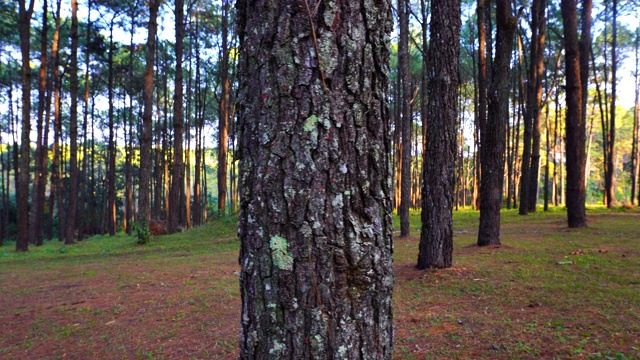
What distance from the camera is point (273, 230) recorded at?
148 centimetres

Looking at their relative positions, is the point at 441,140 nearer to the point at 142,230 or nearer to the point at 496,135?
the point at 496,135

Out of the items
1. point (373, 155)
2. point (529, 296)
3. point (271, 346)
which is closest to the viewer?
point (271, 346)

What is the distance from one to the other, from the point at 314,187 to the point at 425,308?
12.3 feet

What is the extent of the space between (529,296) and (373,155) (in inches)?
167

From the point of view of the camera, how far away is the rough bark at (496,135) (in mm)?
7773

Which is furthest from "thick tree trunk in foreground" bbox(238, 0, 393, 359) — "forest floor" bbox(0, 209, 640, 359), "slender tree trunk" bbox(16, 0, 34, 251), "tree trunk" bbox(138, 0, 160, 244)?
"slender tree trunk" bbox(16, 0, 34, 251)

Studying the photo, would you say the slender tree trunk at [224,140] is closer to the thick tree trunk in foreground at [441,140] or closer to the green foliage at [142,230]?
the green foliage at [142,230]

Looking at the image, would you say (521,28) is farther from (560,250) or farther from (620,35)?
(560,250)

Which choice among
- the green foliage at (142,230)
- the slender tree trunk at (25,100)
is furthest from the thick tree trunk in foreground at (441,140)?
the slender tree trunk at (25,100)

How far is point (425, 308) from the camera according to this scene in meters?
4.66

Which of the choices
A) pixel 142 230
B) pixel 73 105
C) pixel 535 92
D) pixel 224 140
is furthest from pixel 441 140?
pixel 73 105

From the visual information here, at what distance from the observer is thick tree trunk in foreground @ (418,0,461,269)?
19.7 feet

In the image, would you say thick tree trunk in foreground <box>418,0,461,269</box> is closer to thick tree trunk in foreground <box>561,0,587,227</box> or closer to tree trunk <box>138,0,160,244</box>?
thick tree trunk in foreground <box>561,0,587,227</box>

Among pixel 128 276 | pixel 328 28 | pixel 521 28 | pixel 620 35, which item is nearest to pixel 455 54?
pixel 328 28
